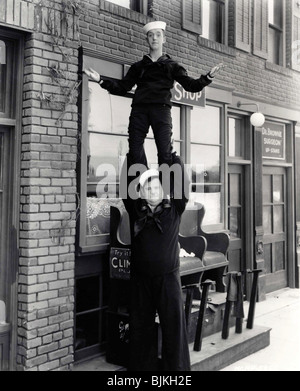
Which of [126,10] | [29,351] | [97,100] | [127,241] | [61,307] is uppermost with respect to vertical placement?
[126,10]

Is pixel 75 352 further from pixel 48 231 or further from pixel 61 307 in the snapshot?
pixel 48 231

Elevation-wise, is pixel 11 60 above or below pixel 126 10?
below

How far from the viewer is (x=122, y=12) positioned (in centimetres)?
558

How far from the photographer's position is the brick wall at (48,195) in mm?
4293

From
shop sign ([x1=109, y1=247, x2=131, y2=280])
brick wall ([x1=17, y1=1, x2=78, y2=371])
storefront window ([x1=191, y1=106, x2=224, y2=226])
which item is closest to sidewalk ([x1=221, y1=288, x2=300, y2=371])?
shop sign ([x1=109, y1=247, x2=131, y2=280])

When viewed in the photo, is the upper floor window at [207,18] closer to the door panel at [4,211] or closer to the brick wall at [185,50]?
the brick wall at [185,50]

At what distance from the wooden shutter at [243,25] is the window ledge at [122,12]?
2.47m

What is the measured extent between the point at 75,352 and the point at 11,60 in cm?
310

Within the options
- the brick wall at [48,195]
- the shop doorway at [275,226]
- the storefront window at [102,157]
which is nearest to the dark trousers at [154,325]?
the brick wall at [48,195]

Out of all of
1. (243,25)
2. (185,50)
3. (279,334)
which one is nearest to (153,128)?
(185,50)

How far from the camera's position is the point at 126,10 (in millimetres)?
5645

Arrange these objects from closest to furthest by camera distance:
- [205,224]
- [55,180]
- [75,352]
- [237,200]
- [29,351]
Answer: [29,351] < [55,180] < [75,352] < [205,224] < [237,200]

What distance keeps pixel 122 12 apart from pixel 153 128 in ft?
6.52
